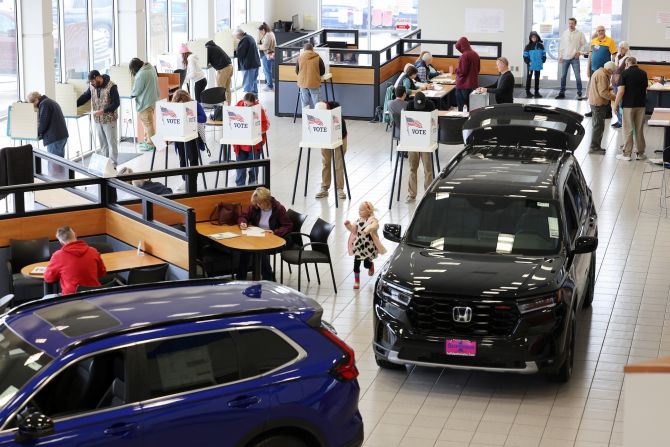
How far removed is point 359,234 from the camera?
43.0ft

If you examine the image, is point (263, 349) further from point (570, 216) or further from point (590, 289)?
point (590, 289)

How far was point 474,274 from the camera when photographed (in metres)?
9.98

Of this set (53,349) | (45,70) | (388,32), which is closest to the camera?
(53,349)

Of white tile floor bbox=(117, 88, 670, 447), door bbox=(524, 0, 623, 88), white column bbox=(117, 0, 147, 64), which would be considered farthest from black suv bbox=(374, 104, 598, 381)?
door bbox=(524, 0, 623, 88)

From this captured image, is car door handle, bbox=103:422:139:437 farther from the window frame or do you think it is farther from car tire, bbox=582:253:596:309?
car tire, bbox=582:253:596:309

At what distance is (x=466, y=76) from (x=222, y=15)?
9.02m

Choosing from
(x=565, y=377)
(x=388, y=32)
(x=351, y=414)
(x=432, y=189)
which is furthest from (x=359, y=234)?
(x=388, y=32)

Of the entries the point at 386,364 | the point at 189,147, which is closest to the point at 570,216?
the point at 386,364

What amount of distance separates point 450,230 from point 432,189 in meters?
0.58

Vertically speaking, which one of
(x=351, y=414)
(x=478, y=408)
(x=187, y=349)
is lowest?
(x=478, y=408)

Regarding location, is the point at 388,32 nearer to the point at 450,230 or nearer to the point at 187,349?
the point at 450,230

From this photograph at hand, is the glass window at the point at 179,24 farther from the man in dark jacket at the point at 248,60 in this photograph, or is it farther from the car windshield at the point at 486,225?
the car windshield at the point at 486,225

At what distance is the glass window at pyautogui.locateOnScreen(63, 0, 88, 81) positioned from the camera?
21.1 metres

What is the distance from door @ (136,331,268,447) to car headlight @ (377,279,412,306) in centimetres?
295
